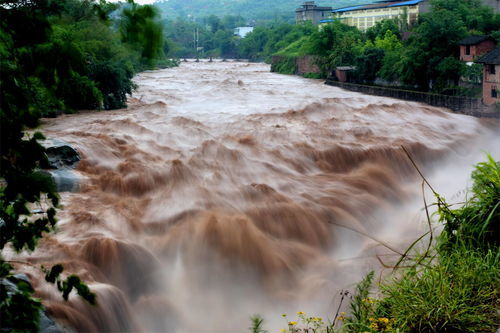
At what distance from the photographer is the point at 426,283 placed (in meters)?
5.34

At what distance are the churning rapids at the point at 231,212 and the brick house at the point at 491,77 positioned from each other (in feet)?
21.9

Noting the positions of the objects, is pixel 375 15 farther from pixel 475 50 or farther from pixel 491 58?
pixel 491 58

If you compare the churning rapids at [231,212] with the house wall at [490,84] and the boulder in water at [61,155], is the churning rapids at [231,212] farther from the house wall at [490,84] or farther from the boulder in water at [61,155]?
the house wall at [490,84]

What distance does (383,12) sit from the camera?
7050 cm

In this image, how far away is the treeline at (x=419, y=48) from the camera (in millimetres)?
33241

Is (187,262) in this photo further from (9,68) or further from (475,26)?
(475,26)

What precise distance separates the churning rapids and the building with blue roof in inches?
1653

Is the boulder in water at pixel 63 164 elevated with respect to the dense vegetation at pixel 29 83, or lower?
lower

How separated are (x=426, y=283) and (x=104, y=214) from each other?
7.16 metres

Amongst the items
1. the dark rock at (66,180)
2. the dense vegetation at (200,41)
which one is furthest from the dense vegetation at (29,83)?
the dense vegetation at (200,41)

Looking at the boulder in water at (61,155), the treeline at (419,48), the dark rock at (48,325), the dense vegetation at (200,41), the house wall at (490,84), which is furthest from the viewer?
the dense vegetation at (200,41)

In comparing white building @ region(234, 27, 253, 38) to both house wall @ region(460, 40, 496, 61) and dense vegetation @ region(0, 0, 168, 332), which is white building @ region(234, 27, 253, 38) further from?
dense vegetation @ region(0, 0, 168, 332)

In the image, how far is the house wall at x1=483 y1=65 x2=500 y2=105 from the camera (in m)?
28.4

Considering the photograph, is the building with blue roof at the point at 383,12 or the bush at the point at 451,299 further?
the building with blue roof at the point at 383,12
